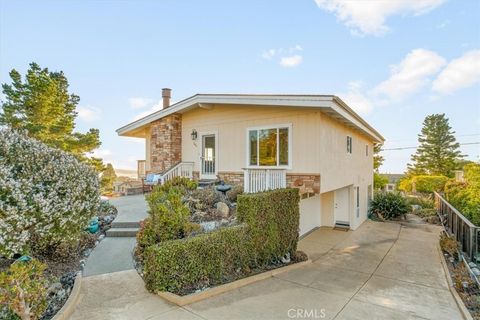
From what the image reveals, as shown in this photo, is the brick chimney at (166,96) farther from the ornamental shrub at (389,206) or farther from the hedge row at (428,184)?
the hedge row at (428,184)

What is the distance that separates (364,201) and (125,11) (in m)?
15.8

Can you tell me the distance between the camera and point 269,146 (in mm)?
9273

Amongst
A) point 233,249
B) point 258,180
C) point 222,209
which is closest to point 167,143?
point 222,209

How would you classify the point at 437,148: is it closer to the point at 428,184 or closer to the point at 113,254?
the point at 428,184

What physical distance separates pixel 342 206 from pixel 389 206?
4970 mm

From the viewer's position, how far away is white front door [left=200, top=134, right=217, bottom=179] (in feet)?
35.8

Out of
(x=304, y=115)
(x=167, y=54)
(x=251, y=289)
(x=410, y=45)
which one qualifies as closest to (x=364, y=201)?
(x=410, y=45)

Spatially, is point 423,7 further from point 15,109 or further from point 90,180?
point 15,109

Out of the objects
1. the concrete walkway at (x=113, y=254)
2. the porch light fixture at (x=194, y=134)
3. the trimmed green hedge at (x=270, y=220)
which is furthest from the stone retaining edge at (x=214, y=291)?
the porch light fixture at (x=194, y=134)

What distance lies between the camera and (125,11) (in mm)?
9547

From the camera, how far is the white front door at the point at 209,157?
1091 centimetres

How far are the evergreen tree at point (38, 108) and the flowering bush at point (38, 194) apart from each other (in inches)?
395

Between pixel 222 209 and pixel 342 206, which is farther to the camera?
pixel 342 206

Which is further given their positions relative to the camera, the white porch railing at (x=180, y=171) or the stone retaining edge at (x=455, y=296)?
the white porch railing at (x=180, y=171)
